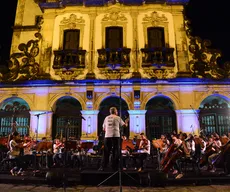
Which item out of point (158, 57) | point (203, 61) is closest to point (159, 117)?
point (158, 57)

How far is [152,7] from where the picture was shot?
18.1 metres

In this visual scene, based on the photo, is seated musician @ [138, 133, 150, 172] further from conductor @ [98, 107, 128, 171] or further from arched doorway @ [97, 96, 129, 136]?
arched doorway @ [97, 96, 129, 136]

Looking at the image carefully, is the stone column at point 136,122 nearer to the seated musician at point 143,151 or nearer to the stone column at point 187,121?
the stone column at point 187,121

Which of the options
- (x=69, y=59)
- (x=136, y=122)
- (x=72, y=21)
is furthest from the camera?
(x=72, y=21)

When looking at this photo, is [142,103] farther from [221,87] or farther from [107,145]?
[107,145]

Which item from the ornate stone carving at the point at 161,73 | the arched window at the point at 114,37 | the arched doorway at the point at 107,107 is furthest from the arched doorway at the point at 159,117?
the arched window at the point at 114,37

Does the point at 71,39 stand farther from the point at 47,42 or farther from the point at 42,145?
the point at 42,145

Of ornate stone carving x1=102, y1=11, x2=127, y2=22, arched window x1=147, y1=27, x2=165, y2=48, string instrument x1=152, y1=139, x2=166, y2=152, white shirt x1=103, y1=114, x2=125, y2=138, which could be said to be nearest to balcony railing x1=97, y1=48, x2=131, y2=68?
arched window x1=147, y1=27, x2=165, y2=48

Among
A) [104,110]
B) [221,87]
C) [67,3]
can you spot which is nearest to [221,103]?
[221,87]

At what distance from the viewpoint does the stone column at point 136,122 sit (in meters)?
15.6

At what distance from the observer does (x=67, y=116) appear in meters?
16.9

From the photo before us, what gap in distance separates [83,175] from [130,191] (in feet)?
5.87

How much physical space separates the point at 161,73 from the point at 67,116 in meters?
7.42

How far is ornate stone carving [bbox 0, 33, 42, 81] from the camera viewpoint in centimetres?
1708
